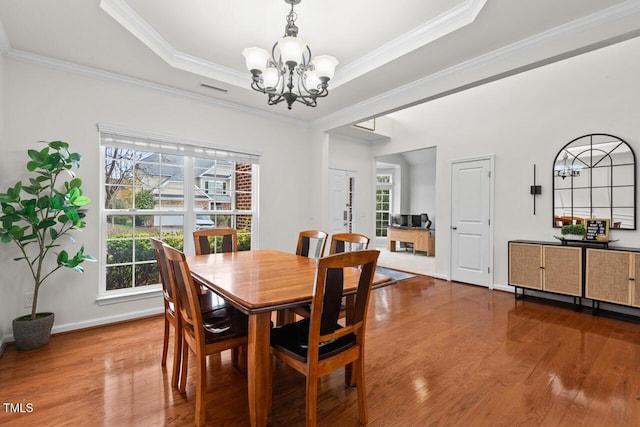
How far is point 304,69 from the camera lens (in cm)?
239

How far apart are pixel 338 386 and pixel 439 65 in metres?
3.04

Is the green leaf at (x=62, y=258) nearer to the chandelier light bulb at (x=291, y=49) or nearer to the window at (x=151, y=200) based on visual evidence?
the window at (x=151, y=200)

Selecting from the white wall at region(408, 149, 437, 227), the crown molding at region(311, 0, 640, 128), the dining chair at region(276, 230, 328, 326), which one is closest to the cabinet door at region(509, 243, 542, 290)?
the crown molding at region(311, 0, 640, 128)

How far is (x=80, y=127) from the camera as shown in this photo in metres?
3.02

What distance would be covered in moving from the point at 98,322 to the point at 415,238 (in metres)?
6.99

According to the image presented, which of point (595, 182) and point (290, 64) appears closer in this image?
point (290, 64)

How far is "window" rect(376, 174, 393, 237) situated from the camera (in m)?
9.61

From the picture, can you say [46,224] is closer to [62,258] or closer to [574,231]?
[62,258]

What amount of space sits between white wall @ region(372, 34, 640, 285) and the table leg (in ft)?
13.9

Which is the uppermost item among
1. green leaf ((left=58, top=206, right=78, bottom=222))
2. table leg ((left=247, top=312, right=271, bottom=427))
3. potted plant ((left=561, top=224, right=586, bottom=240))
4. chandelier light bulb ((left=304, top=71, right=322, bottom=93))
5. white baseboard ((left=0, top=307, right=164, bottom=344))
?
chandelier light bulb ((left=304, top=71, right=322, bottom=93))

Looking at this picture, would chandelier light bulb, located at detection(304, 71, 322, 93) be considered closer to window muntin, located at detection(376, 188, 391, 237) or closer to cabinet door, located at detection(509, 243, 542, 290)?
cabinet door, located at detection(509, 243, 542, 290)

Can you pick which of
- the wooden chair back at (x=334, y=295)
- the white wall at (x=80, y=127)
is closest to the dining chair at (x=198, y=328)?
the wooden chair back at (x=334, y=295)

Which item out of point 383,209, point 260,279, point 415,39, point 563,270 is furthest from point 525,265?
point 383,209

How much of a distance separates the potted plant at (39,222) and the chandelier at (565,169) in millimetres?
5524
